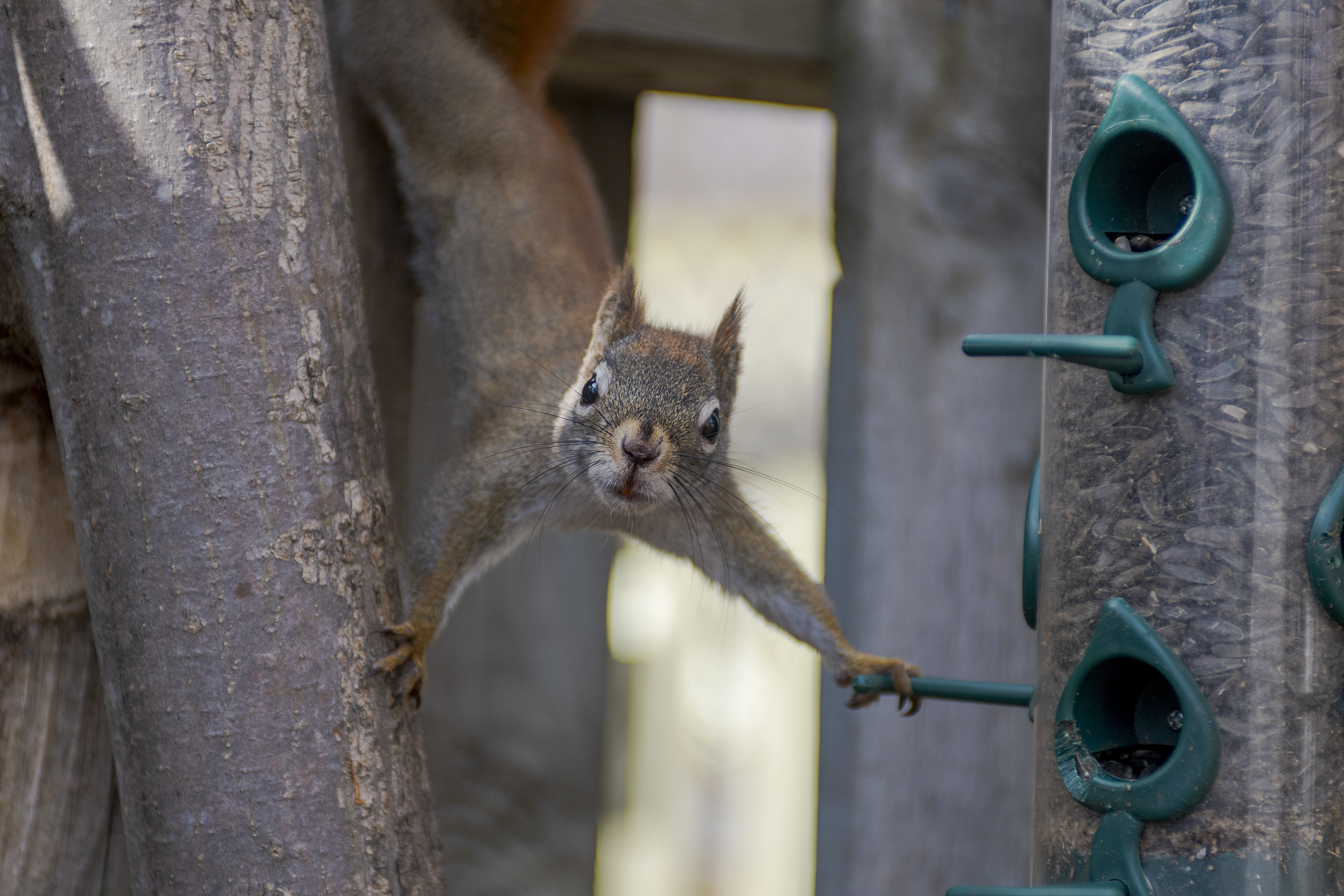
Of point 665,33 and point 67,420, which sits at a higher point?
point 665,33

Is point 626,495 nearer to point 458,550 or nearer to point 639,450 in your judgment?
point 639,450

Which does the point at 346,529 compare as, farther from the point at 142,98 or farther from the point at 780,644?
the point at 780,644

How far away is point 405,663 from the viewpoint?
1471mm

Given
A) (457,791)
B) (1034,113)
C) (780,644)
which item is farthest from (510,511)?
(780,644)

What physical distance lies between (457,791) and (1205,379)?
149 centimetres

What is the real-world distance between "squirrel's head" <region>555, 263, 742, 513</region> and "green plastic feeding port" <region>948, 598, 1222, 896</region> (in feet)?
2.42

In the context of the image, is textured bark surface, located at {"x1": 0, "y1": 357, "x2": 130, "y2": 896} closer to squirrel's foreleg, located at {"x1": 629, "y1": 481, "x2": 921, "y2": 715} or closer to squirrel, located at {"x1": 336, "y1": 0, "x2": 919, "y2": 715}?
squirrel, located at {"x1": 336, "y1": 0, "x2": 919, "y2": 715}

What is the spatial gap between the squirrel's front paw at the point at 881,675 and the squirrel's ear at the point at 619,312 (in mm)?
643

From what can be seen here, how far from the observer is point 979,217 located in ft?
6.96

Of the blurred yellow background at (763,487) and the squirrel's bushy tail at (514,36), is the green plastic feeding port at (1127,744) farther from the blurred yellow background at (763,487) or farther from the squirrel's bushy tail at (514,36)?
the blurred yellow background at (763,487)

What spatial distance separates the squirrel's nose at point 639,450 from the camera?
6.03 ft

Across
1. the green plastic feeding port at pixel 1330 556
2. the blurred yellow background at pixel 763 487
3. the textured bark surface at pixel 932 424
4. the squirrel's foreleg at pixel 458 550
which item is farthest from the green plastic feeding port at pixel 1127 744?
the blurred yellow background at pixel 763 487

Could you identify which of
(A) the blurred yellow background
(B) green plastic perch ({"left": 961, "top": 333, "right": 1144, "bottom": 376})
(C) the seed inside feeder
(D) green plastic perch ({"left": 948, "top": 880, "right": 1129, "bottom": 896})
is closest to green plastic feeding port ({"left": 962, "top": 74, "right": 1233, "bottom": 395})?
(B) green plastic perch ({"left": 961, "top": 333, "right": 1144, "bottom": 376})

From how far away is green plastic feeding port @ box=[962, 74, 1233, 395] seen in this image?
1.28 meters
